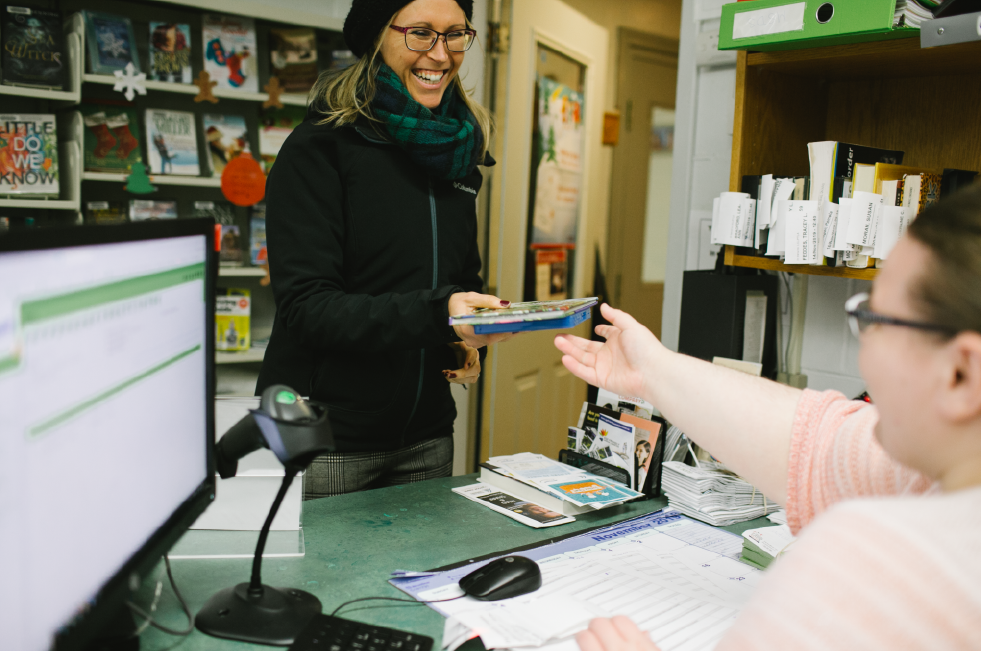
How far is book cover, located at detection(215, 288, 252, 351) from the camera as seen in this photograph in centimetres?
317

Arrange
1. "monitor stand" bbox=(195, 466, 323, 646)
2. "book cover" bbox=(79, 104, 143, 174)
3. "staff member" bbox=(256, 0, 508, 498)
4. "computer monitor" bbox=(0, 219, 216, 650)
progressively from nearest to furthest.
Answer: "computer monitor" bbox=(0, 219, 216, 650) → "monitor stand" bbox=(195, 466, 323, 646) → "staff member" bbox=(256, 0, 508, 498) → "book cover" bbox=(79, 104, 143, 174)

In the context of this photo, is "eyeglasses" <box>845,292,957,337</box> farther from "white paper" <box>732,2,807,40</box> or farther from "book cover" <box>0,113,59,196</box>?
"book cover" <box>0,113,59,196</box>

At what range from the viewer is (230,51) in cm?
308

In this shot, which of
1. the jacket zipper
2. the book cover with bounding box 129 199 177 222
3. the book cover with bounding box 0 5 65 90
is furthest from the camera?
the book cover with bounding box 129 199 177 222

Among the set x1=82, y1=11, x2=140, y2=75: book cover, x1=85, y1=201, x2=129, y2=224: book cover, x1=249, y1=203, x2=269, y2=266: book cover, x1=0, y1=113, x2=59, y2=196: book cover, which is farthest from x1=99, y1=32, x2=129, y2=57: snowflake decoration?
x1=249, y1=203, x2=269, y2=266: book cover

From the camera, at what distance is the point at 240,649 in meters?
0.91

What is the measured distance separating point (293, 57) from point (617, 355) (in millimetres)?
2523

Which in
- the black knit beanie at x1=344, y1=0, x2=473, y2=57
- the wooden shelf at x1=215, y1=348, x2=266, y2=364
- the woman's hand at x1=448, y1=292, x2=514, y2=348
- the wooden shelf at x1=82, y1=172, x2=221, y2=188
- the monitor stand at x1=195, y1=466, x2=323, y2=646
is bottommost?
the wooden shelf at x1=215, y1=348, x2=266, y2=364

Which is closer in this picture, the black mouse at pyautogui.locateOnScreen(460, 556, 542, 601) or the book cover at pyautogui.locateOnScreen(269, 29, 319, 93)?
the black mouse at pyautogui.locateOnScreen(460, 556, 542, 601)

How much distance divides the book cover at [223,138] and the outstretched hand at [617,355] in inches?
91.8

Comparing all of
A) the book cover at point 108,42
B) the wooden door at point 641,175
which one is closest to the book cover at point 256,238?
the book cover at point 108,42

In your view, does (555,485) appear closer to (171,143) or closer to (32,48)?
(171,143)

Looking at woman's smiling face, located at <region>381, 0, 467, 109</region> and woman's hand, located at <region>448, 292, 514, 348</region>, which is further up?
woman's smiling face, located at <region>381, 0, 467, 109</region>

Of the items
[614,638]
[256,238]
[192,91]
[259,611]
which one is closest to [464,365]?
[259,611]
